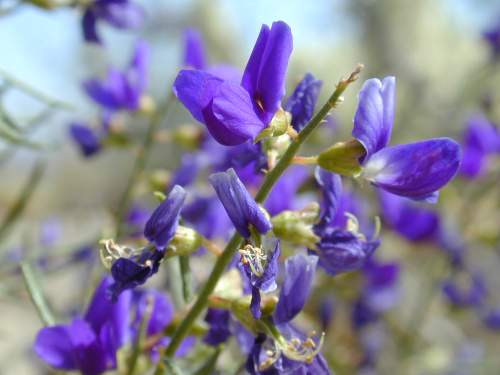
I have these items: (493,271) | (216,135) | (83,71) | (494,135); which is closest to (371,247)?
(216,135)

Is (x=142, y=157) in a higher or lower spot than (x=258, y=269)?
lower

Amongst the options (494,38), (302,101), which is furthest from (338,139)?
(302,101)

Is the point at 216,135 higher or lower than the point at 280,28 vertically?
lower

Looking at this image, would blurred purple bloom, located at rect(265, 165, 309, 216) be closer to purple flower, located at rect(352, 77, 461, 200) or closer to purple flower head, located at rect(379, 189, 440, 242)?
purple flower, located at rect(352, 77, 461, 200)

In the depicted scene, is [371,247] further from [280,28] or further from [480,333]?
[480,333]

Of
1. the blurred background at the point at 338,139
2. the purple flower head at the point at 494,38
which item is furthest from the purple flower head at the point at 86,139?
the purple flower head at the point at 494,38

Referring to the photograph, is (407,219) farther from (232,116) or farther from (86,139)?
(232,116)

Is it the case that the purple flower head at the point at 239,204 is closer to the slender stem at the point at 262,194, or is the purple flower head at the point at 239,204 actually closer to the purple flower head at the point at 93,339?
the slender stem at the point at 262,194
